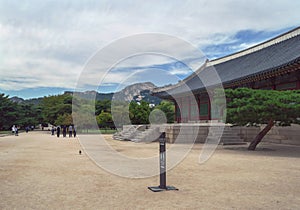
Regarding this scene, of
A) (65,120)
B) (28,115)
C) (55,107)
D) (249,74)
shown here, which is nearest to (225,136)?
(249,74)

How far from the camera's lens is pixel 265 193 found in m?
5.55

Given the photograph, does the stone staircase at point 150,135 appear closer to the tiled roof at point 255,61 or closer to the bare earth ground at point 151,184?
the tiled roof at point 255,61

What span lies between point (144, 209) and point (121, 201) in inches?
23.7

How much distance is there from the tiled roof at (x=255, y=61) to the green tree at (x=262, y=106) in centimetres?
272

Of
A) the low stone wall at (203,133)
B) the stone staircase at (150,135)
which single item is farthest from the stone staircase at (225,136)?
the stone staircase at (150,135)

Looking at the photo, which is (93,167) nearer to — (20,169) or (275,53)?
(20,169)

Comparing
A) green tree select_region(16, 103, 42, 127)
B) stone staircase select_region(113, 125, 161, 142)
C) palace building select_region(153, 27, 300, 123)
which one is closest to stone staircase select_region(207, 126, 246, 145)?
palace building select_region(153, 27, 300, 123)

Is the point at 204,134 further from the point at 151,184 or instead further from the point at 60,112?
the point at 60,112

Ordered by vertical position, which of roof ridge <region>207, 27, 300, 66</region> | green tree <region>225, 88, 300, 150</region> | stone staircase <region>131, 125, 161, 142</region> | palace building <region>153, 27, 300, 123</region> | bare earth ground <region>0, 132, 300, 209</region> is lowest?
bare earth ground <region>0, 132, 300, 209</region>

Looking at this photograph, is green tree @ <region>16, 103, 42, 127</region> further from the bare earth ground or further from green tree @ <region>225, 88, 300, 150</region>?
the bare earth ground

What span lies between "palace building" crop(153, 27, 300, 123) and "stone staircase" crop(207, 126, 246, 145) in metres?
2.93

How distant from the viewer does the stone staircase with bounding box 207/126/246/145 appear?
1730cm

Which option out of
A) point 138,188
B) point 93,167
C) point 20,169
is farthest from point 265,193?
point 20,169

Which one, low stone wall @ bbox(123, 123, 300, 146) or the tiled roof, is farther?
the tiled roof
